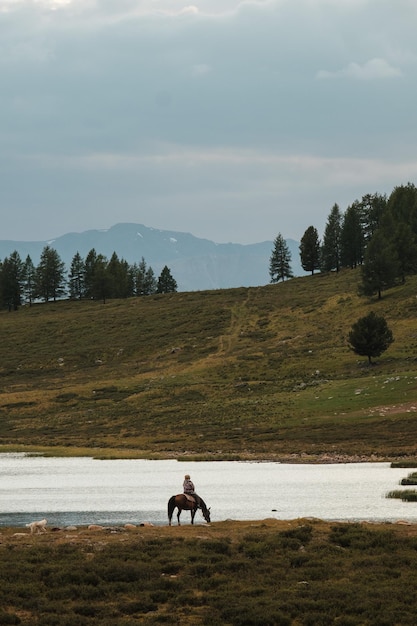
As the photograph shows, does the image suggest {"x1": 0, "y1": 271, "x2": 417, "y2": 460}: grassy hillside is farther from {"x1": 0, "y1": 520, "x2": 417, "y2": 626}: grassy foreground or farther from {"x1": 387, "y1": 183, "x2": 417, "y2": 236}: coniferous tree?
{"x1": 0, "y1": 520, "x2": 417, "y2": 626}: grassy foreground

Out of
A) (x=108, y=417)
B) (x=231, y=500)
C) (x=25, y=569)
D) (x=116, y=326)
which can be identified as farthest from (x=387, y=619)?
(x=116, y=326)

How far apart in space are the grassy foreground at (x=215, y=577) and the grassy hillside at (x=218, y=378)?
142 ft

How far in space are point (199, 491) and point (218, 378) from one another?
7335cm

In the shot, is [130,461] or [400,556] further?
[130,461]

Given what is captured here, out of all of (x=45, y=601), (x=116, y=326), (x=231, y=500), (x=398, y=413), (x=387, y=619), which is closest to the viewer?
(x=387, y=619)

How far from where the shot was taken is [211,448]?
81938 millimetres

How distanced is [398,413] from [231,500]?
4305 cm

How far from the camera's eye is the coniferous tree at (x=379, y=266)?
484 feet

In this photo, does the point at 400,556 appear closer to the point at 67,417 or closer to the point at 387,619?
the point at 387,619

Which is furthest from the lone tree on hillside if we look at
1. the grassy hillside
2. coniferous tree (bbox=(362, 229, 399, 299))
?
coniferous tree (bbox=(362, 229, 399, 299))

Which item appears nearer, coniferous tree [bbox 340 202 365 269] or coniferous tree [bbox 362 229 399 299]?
coniferous tree [bbox 362 229 399 299]

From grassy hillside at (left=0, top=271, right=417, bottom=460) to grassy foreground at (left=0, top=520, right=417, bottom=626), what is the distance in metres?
43.2

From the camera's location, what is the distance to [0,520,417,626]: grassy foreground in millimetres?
19531

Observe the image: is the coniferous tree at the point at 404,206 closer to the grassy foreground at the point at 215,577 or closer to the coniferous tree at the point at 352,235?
the coniferous tree at the point at 352,235
